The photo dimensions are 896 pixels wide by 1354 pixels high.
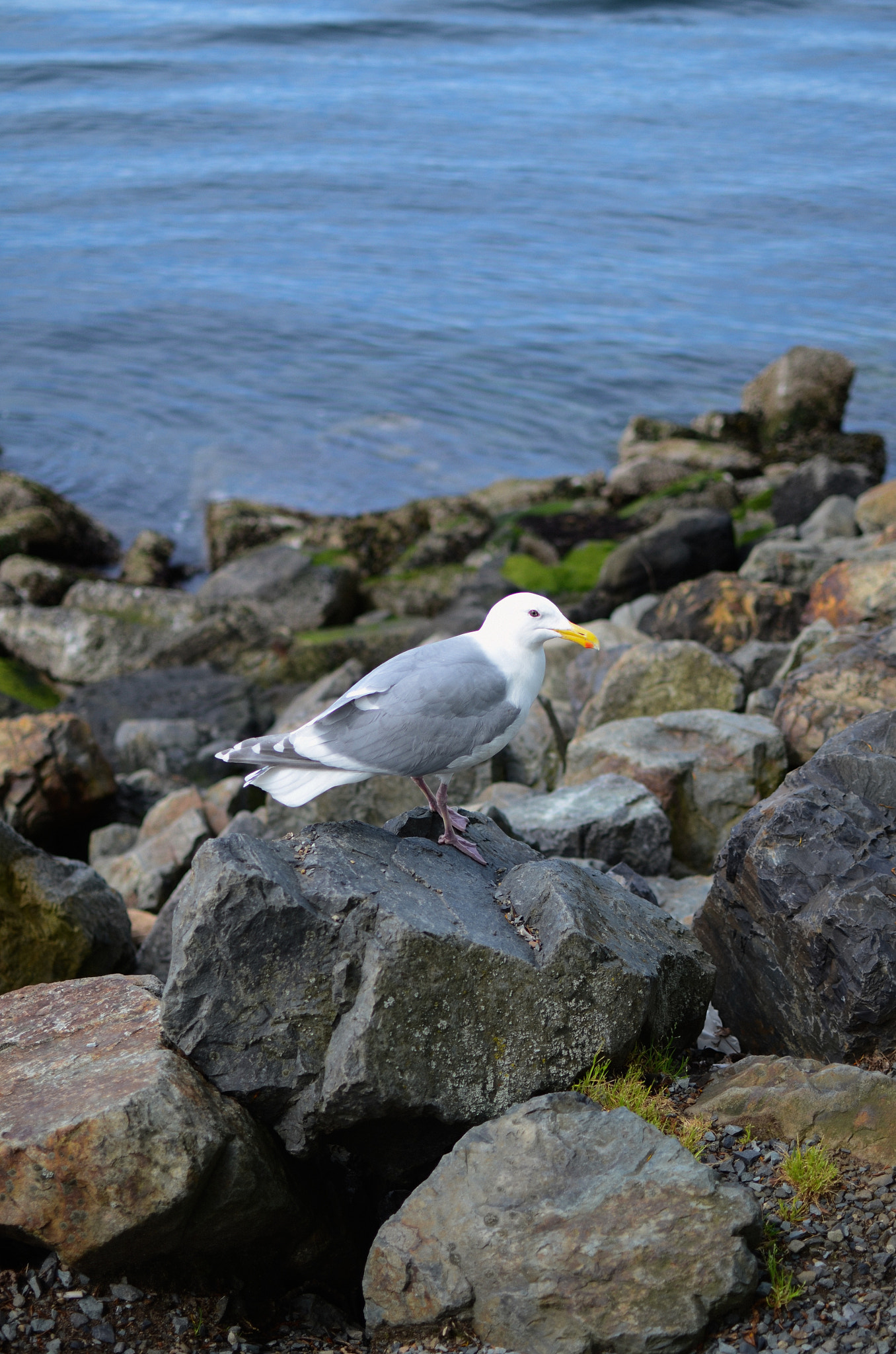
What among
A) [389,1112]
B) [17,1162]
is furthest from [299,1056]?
[17,1162]

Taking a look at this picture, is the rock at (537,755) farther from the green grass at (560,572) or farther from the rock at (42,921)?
the green grass at (560,572)

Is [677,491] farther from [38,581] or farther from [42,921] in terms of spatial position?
[42,921]

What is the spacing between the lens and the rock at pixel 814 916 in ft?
15.2

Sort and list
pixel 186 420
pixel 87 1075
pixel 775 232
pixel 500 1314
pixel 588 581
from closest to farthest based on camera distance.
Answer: pixel 500 1314
pixel 87 1075
pixel 588 581
pixel 186 420
pixel 775 232

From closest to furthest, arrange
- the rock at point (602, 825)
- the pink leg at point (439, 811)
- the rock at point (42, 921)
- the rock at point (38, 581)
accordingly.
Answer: the pink leg at point (439, 811) < the rock at point (42, 921) < the rock at point (602, 825) < the rock at point (38, 581)

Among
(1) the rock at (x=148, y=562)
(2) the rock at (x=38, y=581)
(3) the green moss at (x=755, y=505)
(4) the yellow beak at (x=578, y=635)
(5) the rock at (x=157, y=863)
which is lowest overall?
(1) the rock at (x=148, y=562)

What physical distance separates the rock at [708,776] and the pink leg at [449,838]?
2.95m

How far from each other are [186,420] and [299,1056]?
24832 millimetres

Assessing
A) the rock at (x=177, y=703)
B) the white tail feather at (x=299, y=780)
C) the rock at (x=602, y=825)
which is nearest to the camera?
the white tail feather at (x=299, y=780)

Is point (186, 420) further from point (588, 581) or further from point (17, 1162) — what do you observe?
point (17, 1162)

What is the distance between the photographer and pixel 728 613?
11.7m

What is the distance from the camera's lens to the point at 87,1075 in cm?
438

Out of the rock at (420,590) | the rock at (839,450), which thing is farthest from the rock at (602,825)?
the rock at (839,450)

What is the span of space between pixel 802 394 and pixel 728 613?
13.8 metres
